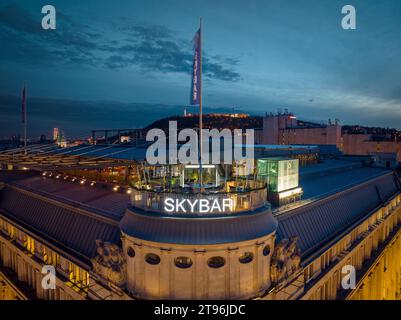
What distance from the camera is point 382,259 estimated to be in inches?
1619

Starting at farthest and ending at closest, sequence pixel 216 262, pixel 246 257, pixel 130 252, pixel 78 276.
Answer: pixel 78 276 < pixel 130 252 < pixel 246 257 < pixel 216 262

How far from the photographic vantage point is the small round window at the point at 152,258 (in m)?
17.7

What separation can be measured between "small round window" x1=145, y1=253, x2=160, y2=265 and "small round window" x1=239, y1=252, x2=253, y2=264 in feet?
16.5

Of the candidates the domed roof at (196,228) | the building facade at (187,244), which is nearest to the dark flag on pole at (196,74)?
the building facade at (187,244)

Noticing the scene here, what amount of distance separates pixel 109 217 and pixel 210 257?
1079cm

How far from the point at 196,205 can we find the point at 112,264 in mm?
6699

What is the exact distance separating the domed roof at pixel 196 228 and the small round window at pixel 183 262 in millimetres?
1145

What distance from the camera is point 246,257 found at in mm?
18328

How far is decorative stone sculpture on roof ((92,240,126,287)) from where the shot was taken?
1883cm

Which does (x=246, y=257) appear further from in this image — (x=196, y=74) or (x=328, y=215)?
(x=328, y=215)

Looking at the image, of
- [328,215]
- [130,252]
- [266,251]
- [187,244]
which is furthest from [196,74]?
[328,215]

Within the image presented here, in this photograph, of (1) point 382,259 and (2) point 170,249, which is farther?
(1) point 382,259
